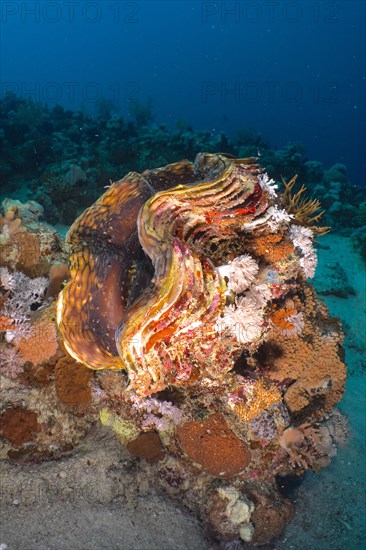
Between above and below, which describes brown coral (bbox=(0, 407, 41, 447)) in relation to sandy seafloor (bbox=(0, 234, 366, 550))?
above

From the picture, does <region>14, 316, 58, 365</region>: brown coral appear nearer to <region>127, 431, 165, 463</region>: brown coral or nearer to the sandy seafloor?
the sandy seafloor

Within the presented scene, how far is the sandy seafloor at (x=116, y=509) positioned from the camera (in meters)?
2.57

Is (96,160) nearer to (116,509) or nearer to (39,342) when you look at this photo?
(39,342)

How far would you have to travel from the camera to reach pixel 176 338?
7.31 ft

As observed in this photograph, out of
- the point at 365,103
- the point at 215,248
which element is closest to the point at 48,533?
the point at 215,248

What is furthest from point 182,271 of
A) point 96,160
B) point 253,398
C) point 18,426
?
point 96,160

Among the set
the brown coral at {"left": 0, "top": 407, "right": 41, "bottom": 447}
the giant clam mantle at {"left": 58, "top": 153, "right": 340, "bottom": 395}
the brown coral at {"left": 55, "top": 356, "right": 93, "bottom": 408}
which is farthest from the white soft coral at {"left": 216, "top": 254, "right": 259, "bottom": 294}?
the brown coral at {"left": 0, "top": 407, "right": 41, "bottom": 447}

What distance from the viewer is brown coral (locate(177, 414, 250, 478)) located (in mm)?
2879

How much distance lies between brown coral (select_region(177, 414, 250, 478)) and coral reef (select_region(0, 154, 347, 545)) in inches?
0.4

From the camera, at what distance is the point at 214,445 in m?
2.88

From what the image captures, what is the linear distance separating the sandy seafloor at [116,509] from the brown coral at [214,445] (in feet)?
1.49

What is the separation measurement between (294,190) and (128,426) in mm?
9316

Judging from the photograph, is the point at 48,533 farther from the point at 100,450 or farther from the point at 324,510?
the point at 324,510

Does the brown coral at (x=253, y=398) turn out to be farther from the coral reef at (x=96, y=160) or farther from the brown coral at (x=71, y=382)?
the coral reef at (x=96, y=160)
